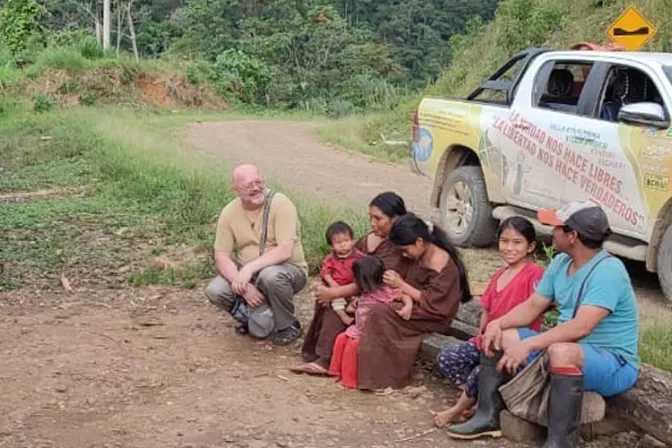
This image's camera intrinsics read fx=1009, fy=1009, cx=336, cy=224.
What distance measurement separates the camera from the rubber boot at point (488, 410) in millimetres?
4762

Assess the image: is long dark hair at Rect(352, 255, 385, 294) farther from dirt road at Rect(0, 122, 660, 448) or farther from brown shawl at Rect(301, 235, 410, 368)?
dirt road at Rect(0, 122, 660, 448)

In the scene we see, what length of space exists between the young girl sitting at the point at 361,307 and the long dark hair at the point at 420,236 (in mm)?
227

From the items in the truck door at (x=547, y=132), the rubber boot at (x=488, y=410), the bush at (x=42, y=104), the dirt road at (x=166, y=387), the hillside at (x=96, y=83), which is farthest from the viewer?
the hillside at (x=96, y=83)

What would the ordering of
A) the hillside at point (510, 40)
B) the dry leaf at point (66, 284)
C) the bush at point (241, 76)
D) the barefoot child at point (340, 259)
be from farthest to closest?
the bush at point (241, 76)
the hillside at point (510, 40)
the dry leaf at point (66, 284)
the barefoot child at point (340, 259)

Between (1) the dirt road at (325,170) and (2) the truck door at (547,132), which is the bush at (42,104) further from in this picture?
(2) the truck door at (547,132)

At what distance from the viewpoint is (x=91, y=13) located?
46.8m

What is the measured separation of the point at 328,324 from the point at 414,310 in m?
0.64

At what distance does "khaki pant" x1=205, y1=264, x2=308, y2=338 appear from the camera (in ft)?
20.9

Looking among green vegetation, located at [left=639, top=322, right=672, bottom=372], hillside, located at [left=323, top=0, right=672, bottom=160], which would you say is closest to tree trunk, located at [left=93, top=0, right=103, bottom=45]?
hillside, located at [left=323, top=0, right=672, bottom=160]

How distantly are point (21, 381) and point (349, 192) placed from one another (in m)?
7.64

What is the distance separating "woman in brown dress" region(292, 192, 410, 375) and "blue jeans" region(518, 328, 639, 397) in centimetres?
151

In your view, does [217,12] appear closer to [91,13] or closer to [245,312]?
[91,13]

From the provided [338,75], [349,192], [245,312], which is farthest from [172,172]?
[338,75]

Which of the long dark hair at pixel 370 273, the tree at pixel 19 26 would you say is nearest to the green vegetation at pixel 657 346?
the long dark hair at pixel 370 273
